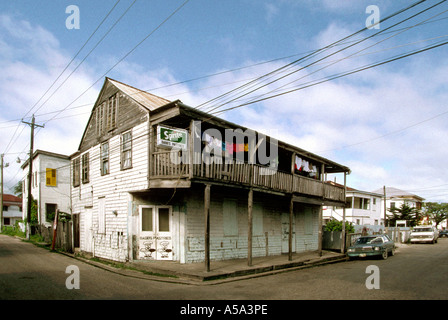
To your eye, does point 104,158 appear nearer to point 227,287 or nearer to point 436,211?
point 227,287

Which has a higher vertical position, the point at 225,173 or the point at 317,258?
the point at 225,173

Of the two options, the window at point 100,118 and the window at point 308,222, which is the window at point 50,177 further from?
the window at point 308,222

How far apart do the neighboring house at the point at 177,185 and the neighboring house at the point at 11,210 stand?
6202 cm

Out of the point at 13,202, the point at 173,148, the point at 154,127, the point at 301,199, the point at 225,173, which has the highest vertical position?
the point at 154,127

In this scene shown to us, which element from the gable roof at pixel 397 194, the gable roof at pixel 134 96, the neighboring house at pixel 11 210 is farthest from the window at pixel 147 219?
the neighboring house at pixel 11 210

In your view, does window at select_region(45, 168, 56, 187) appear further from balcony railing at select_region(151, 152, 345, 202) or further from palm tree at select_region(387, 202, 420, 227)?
palm tree at select_region(387, 202, 420, 227)

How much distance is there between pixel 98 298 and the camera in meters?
7.86

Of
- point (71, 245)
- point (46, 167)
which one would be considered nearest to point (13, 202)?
point (46, 167)

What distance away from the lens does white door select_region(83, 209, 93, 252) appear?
1819cm

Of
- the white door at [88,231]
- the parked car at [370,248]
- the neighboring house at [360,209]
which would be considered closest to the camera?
the parked car at [370,248]

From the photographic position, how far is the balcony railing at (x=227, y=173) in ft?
40.0

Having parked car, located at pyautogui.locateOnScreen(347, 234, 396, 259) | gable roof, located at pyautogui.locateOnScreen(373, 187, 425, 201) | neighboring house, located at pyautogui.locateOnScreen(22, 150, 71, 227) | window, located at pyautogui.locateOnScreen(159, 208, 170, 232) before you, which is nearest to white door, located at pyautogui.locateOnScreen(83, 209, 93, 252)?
window, located at pyautogui.locateOnScreen(159, 208, 170, 232)
